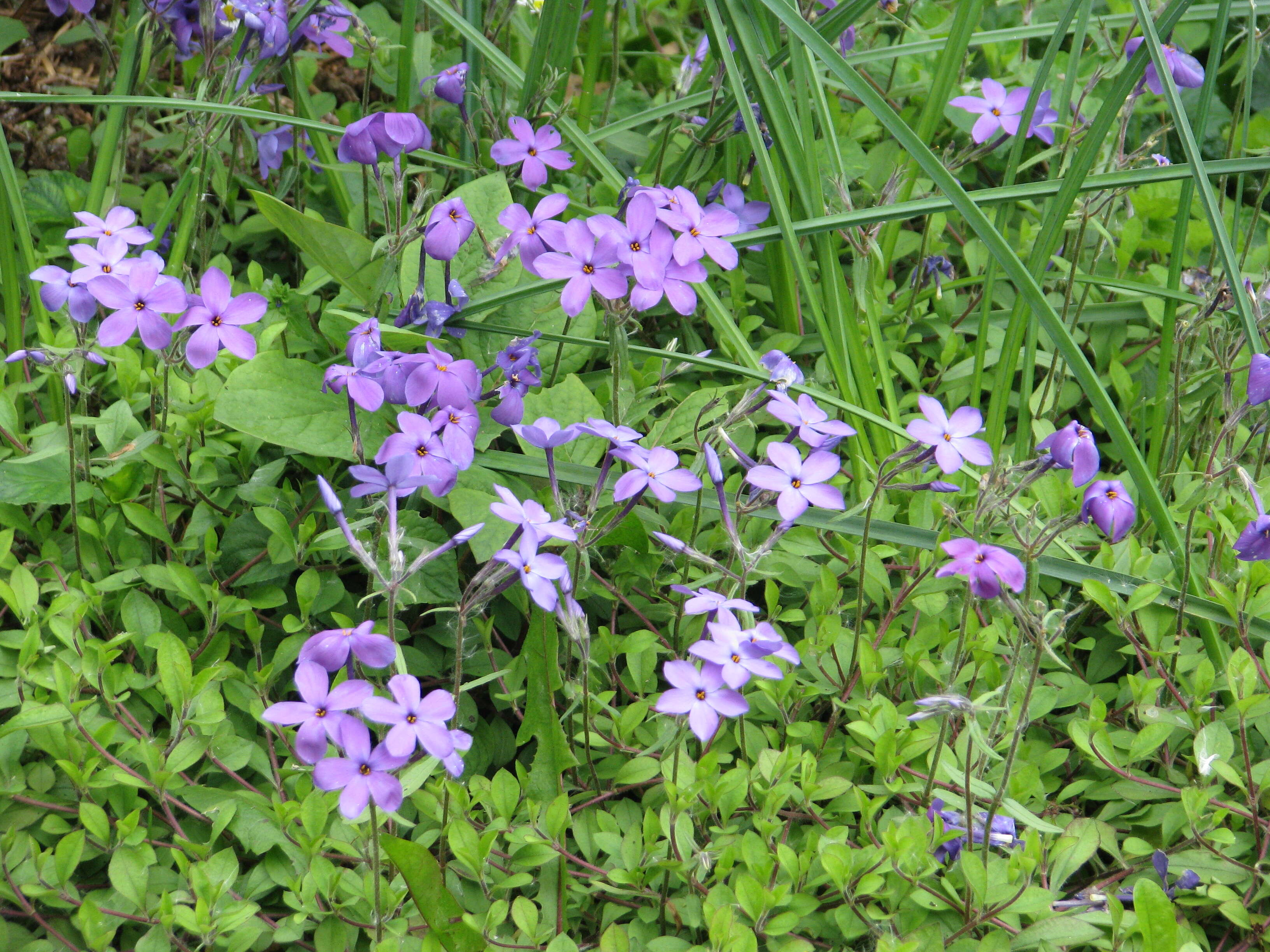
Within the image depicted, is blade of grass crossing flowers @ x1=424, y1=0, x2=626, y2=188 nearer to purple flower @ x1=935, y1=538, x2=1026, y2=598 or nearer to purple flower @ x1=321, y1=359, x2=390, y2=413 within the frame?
purple flower @ x1=321, y1=359, x2=390, y2=413

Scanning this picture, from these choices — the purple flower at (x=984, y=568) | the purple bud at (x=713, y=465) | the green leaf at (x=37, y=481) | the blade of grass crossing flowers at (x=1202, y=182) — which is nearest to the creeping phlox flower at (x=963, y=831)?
the purple flower at (x=984, y=568)

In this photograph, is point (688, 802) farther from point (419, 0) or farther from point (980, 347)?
point (419, 0)

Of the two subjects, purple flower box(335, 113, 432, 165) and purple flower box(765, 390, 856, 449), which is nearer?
purple flower box(765, 390, 856, 449)

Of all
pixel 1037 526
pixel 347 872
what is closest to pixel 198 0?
pixel 347 872

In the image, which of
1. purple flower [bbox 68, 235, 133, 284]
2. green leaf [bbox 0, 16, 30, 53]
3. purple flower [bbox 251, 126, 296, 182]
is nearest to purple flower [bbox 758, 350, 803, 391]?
purple flower [bbox 68, 235, 133, 284]

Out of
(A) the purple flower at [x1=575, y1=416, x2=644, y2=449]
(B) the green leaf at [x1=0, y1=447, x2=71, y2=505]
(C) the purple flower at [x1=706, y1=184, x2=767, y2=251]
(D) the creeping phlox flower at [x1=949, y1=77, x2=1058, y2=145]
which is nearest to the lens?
(A) the purple flower at [x1=575, y1=416, x2=644, y2=449]

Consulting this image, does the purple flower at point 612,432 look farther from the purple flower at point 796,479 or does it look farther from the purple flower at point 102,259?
the purple flower at point 102,259

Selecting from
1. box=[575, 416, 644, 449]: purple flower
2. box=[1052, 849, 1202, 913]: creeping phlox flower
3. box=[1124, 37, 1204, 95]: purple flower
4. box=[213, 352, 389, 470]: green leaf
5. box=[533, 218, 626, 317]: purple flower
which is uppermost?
box=[1124, 37, 1204, 95]: purple flower
